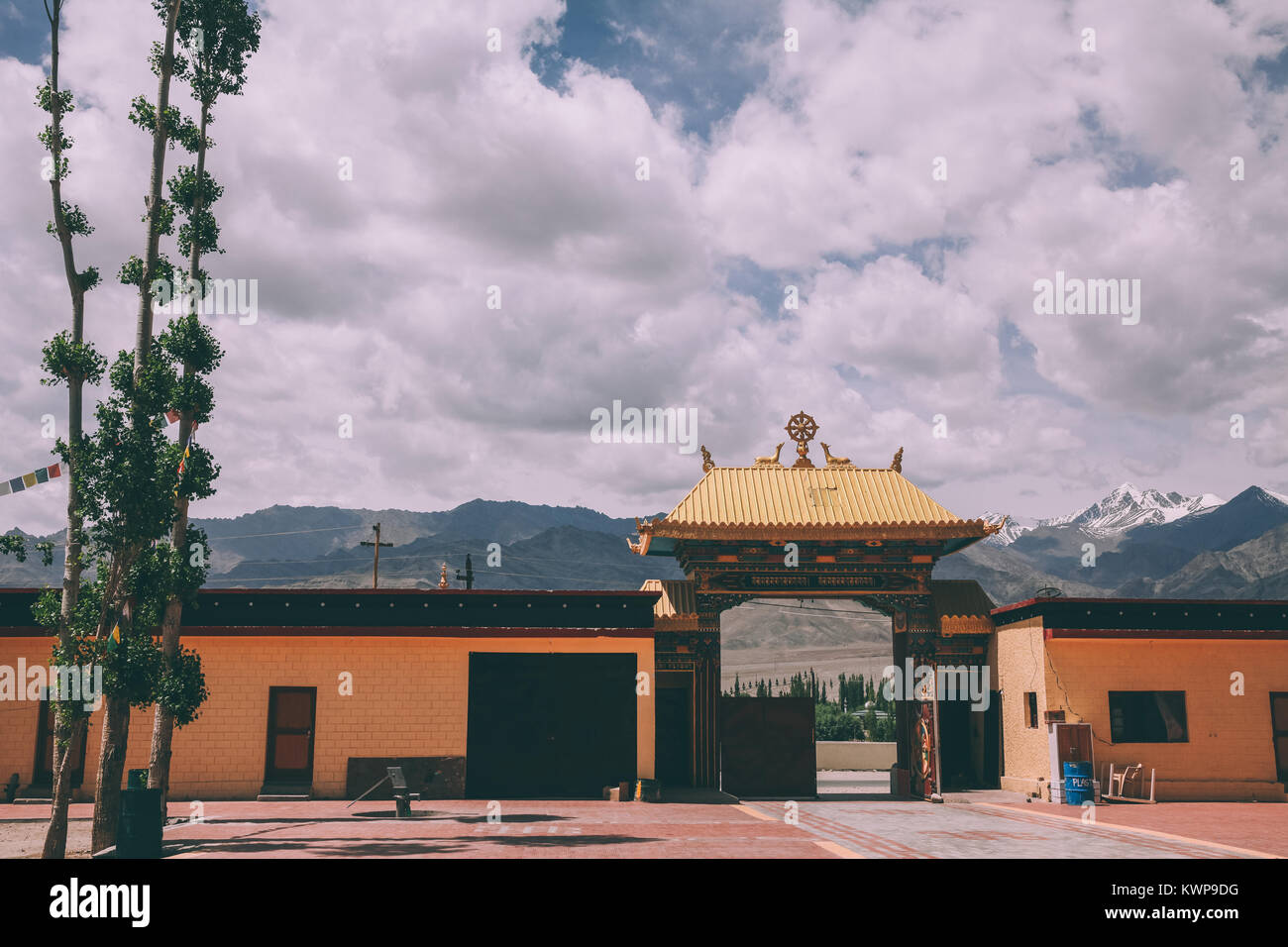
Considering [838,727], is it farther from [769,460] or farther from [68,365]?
[68,365]

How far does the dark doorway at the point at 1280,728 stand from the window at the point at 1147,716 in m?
2.37

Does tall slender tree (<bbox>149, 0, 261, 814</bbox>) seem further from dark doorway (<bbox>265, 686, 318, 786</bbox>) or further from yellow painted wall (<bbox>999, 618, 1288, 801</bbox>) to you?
yellow painted wall (<bbox>999, 618, 1288, 801</bbox>)

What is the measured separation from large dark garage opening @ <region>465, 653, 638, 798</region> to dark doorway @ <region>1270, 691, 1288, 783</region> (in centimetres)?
1587

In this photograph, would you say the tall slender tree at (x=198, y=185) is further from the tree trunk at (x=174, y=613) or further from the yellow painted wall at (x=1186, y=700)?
the yellow painted wall at (x=1186, y=700)

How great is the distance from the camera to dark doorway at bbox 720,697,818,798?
27.3 meters

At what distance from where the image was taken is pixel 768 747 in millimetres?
27578

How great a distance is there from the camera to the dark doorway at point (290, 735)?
951 inches

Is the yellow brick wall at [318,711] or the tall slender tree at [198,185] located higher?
the tall slender tree at [198,185]

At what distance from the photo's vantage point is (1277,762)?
2534 centimetres

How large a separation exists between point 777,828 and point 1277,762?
14.9 m

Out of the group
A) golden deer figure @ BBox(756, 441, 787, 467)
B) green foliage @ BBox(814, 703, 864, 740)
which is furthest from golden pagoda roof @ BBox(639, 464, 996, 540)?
green foliage @ BBox(814, 703, 864, 740)

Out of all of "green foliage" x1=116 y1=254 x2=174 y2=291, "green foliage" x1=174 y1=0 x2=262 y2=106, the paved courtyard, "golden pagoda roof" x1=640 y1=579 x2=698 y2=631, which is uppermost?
"green foliage" x1=174 y1=0 x2=262 y2=106

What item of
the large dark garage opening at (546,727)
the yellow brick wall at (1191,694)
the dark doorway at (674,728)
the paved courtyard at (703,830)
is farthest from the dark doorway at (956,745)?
the large dark garage opening at (546,727)
